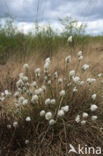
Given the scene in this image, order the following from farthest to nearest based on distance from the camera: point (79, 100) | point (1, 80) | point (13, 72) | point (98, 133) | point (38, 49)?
point (38, 49) < point (13, 72) < point (1, 80) < point (79, 100) < point (98, 133)

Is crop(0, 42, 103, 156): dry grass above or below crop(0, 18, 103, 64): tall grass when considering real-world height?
below

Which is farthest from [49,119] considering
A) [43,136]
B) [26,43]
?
[26,43]

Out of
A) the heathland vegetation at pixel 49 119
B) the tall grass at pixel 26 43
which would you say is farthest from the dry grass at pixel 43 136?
the tall grass at pixel 26 43

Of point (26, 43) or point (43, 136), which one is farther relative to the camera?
point (26, 43)

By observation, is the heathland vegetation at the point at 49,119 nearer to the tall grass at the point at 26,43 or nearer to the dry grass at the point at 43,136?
the dry grass at the point at 43,136

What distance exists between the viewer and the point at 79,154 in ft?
4.25

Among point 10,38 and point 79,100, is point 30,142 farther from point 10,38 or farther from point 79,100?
point 10,38

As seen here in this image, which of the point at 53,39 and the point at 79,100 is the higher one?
the point at 53,39

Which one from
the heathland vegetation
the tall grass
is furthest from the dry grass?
the tall grass

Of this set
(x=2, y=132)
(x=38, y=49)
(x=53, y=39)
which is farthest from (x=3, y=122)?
(x=53, y=39)

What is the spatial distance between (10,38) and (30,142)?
12.7 ft

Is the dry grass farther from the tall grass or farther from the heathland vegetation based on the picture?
the tall grass

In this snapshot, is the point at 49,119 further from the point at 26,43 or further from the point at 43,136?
the point at 26,43

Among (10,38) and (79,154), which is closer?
(79,154)
